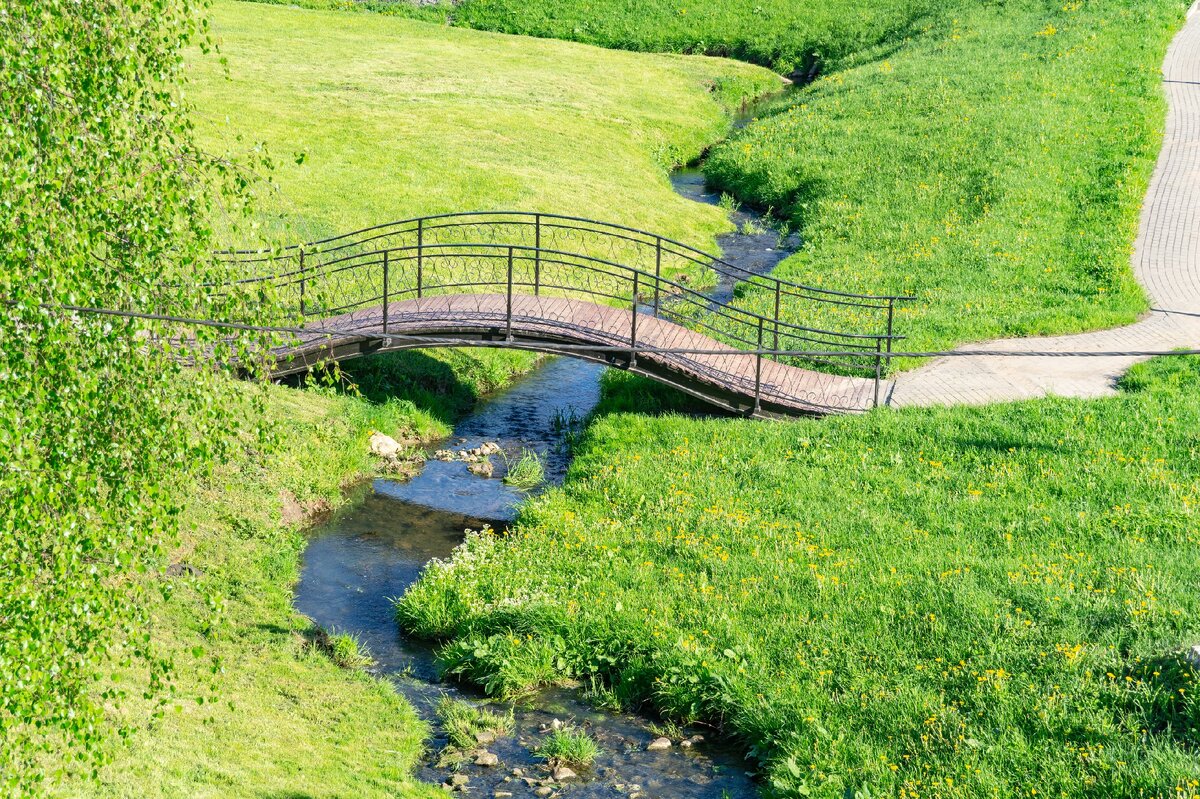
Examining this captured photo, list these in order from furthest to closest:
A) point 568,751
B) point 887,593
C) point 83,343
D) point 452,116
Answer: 1. point 452,116
2. point 887,593
3. point 568,751
4. point 83,343

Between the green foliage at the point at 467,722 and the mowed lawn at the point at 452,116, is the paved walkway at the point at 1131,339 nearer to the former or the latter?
the green foliage at the point at 467,722

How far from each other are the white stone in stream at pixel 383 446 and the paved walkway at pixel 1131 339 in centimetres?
828

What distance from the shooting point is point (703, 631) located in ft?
50.5

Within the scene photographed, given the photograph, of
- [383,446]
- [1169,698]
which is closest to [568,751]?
[1169,698]

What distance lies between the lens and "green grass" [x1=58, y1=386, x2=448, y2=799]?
40.3 feet

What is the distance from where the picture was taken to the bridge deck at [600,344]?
21.5m

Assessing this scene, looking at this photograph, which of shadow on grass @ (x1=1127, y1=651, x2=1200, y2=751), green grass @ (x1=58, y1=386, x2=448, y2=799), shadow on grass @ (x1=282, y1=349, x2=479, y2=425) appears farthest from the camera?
shadow on grass @ (x1=282, y1=349, x2=479, y2=425)

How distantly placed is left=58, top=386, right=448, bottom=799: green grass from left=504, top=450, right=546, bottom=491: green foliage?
2.27m

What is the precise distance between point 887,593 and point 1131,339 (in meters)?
10.5

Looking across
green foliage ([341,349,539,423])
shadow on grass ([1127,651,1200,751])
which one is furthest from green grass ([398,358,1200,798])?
green foliage ([341,349,539,423])

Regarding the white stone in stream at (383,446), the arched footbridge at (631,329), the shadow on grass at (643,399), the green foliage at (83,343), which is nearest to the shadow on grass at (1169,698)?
the arched footbridge at (631,329)

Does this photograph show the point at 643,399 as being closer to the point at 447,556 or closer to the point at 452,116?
the point at 447,556

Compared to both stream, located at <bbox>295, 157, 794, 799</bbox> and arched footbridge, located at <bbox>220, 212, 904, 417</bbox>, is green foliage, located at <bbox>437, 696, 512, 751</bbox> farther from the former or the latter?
arched footbridge, located at <bbox>220, 212, 904, 417</bbox>

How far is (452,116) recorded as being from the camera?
135 ft
